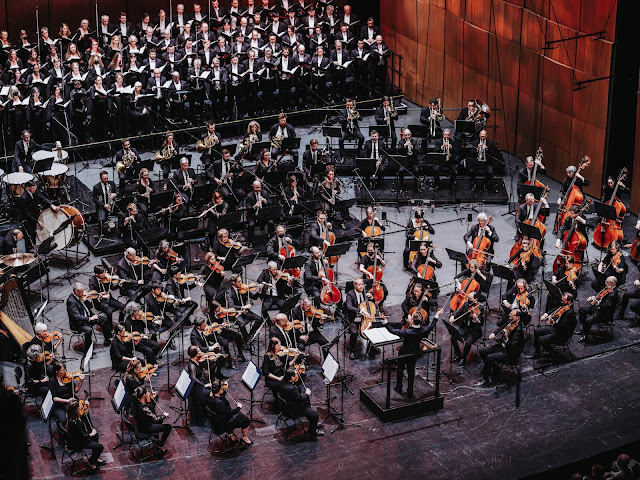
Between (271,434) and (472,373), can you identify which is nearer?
(271,434)

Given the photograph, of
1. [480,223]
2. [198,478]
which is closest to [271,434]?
[198,478]

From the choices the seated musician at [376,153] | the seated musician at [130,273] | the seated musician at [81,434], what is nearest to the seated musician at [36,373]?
the seated musician at [81,434]

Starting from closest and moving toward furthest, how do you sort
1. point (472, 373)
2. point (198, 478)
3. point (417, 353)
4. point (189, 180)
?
1. point (198, 478)
2. point (417, 353)
3. point (472, 373)
4. point (189, 180)

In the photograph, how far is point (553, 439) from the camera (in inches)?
383

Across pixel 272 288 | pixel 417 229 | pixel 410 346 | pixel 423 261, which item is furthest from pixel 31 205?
pixel 410 346

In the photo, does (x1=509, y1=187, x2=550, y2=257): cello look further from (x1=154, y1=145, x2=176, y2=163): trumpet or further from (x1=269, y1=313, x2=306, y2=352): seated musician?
(x1=154, y1=145, x2=176, y2=163): trumpet

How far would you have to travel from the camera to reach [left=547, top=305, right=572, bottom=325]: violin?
11.1 metres

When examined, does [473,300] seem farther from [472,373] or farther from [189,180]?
[189,180]

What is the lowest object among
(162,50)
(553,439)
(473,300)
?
(553,439)

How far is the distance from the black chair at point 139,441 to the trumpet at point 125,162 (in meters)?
6.34

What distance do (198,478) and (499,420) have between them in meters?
3.55

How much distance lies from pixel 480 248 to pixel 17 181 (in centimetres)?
723

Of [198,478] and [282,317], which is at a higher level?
[282,317]

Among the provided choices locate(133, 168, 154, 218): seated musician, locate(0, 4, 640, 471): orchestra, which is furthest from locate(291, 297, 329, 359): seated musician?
locate(133, 168, 154, 218): seated musician
